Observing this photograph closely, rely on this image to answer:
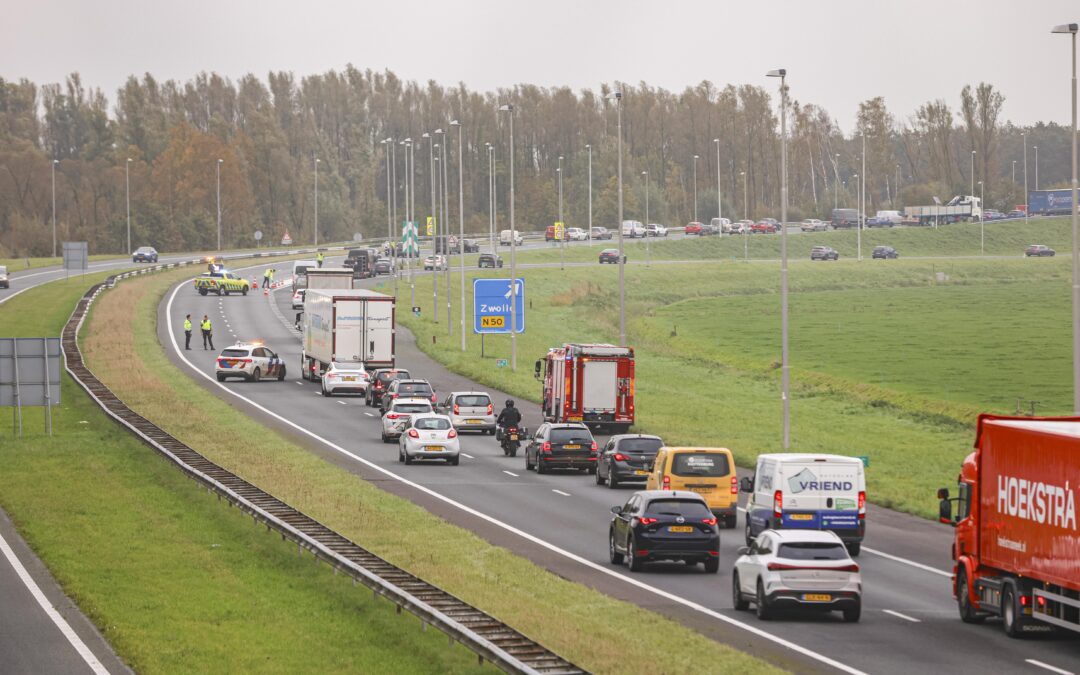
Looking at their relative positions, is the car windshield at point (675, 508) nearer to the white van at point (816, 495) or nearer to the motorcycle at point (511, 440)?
the white van at point (816, 495)

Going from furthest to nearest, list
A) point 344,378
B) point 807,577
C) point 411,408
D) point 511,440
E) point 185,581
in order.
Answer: point 344,378 < point 411,408 < point 511,440 < point 185,581 < point 807,577

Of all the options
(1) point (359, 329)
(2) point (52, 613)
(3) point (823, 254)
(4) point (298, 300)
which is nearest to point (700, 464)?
(2) point (52, 613)

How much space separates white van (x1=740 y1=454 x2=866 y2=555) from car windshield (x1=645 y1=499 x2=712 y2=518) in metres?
2.17

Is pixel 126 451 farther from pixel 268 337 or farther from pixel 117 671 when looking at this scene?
pixel 268 337

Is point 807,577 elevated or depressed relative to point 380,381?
depressed

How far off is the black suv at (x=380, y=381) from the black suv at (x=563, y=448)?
17.9 m

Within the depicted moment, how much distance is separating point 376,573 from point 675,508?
603 cm

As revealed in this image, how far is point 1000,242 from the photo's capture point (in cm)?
17800

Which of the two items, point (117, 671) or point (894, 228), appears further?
point (894, 228)

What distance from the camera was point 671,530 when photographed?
29.0m

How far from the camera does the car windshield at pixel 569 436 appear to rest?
1804 inches

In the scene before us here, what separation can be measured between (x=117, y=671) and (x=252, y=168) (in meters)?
184

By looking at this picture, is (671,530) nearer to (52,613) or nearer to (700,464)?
(700,464)

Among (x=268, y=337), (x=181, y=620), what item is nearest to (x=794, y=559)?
(x=181, y=620)
